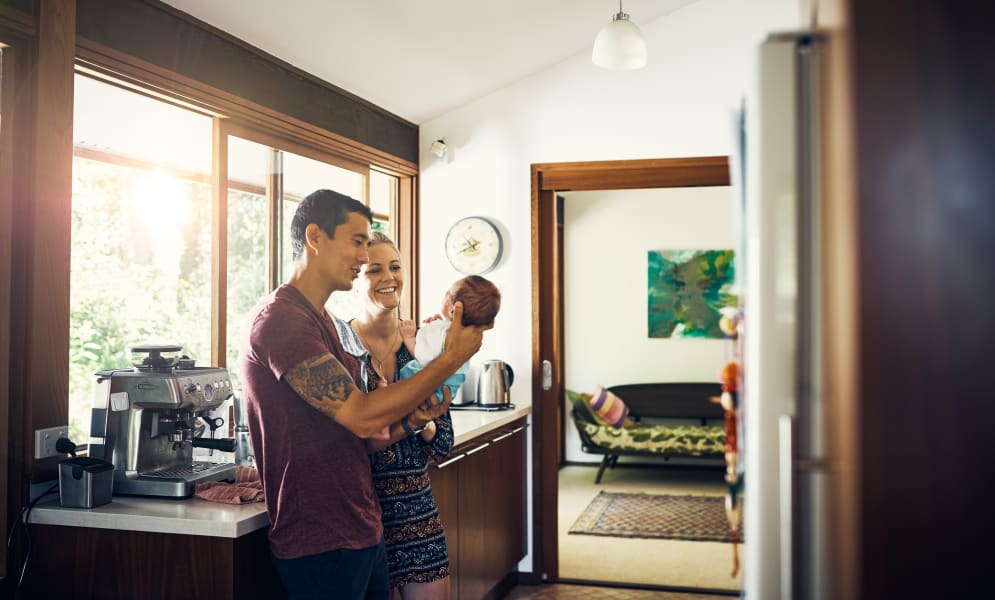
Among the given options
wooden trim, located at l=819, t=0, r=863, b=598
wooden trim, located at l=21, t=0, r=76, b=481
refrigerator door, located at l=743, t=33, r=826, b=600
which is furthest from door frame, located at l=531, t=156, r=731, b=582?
wooden trim, located at l=819, t=0, r=863, b=598

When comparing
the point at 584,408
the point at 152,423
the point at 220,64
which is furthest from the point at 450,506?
the point at 584,408

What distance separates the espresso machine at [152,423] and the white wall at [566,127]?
7.55 ft

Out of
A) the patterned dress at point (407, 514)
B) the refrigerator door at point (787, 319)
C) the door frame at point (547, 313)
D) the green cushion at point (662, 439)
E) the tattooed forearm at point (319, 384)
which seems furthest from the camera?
the green cushion at point (662, 439)

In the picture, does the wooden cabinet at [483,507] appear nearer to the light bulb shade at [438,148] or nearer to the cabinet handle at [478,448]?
the cabinet handle at [478,448]

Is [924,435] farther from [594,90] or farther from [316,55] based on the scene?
[594,90]

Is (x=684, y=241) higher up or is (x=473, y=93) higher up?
(x=473, y=93)

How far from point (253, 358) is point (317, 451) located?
0.78 feet

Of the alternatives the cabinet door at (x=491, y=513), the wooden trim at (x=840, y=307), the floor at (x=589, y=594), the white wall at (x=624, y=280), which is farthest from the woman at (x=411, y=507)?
the white wall at (x=624, y=280)

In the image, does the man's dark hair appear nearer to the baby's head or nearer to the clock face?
the baby's head

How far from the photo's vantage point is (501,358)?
4.43m

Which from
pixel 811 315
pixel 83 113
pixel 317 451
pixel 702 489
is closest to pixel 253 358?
pixel 317 451

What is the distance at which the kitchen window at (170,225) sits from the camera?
10.3ft

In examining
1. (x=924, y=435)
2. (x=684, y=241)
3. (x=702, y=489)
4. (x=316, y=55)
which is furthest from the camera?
(x=684, y=241)

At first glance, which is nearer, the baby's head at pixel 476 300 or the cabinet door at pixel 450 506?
the baby's head at pixel 476 300
